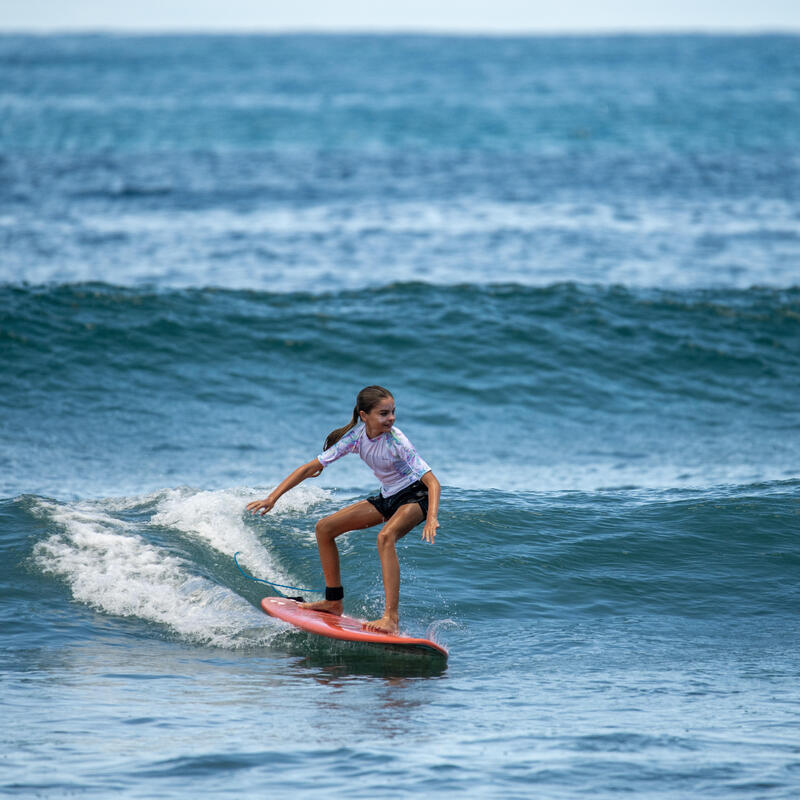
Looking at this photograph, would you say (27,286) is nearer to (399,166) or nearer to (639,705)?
(639,705)

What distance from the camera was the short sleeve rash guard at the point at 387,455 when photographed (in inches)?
277

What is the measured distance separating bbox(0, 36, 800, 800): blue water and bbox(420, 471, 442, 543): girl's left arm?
94 cm

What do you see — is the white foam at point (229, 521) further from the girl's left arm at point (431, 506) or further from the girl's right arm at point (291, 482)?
the girl's left arm at point (431, 506)

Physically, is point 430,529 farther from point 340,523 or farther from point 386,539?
point 340,523

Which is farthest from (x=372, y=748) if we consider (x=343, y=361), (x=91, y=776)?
(x=343, y=361)

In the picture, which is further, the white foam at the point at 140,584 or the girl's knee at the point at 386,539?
the white foam at the point at 140,584

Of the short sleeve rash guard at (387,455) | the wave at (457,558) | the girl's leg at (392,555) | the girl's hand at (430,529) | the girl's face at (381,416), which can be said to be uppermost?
the girl's face at (381,416)

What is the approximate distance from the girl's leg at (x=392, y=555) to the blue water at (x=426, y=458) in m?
0.21

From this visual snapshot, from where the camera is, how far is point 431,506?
6715 millimetres

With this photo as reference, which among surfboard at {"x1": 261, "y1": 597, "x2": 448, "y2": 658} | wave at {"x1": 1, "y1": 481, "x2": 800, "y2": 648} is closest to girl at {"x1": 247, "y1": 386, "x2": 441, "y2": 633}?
surfboard at {"x1": 261, "y1": 597, "x2": 448, "y2": 658}

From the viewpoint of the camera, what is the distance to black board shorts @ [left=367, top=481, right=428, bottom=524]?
7.11 m

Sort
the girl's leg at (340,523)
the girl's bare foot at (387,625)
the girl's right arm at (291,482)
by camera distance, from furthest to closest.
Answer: the girl's leg at (340,523) < the girl's right arm at (291,482) < the girl's bare foot at (387,625)

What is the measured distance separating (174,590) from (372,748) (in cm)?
314

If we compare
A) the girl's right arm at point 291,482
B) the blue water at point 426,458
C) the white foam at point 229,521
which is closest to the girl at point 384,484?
the girl's right arm at point 291,482
